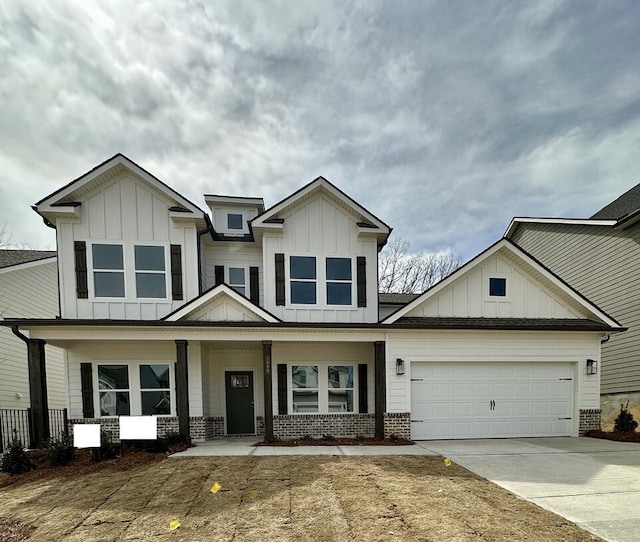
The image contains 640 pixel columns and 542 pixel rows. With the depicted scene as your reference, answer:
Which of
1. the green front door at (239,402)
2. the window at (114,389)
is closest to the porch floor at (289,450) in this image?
the green front door at (239,402)

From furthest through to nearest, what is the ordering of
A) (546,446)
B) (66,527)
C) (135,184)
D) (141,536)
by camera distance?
1. (135,184)
2. (546,446)
3. (66,527)
4. (141,536)

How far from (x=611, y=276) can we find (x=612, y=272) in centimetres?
15

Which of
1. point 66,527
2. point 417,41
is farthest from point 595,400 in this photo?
point 66,527

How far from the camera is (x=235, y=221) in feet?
41.0

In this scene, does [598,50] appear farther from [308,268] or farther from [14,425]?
Answer: [14,425]

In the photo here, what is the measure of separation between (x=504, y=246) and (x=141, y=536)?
1036 centimetres

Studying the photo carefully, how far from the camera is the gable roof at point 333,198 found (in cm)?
1005

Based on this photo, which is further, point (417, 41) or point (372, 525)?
point (417, 41)

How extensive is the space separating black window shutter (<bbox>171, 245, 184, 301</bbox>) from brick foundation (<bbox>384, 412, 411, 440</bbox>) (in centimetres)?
671

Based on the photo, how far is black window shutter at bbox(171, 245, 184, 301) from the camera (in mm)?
9703

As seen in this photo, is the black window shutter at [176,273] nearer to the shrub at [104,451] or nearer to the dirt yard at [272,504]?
the shrub at [104,451]

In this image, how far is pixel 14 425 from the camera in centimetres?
1044

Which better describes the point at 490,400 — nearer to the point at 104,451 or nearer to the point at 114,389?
the point at 104,451

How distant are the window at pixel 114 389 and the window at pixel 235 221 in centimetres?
571
